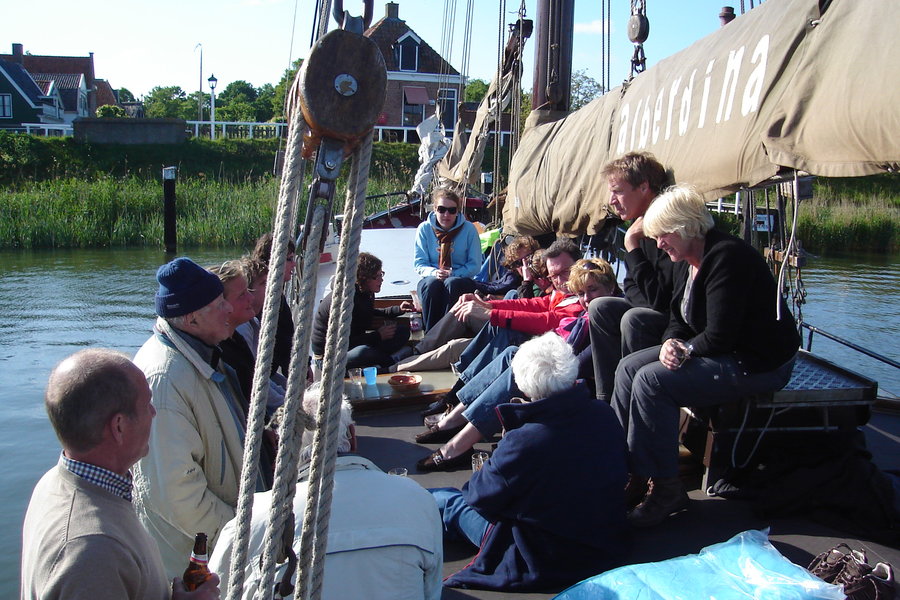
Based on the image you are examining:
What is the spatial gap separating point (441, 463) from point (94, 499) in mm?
2232

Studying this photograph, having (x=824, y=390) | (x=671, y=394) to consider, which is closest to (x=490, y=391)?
(x=671, y=394)

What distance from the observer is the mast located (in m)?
6.86

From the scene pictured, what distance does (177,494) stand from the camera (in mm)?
2291

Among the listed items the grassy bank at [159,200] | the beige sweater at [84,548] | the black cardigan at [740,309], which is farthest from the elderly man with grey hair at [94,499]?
the grassy bank at [159,200]

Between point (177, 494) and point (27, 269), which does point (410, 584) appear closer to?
point (177, 494)

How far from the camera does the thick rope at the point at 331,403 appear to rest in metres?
1.32

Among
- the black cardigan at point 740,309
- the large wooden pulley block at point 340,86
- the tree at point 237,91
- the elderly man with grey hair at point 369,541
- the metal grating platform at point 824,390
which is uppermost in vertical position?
the tree at point 237,91

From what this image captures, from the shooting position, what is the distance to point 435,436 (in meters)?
3.89

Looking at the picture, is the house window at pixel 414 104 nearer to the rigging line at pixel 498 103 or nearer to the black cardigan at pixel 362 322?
the rigging line at pixel 498 103

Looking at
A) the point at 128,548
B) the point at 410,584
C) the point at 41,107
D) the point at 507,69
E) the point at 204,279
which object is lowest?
the point at 410,584

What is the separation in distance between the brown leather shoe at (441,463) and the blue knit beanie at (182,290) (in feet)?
4.94

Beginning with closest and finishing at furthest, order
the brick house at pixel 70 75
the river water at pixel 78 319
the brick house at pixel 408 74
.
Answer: the river water at pixel 78 319 → the brick house at pixel 408 74 → the brick house at pixel 70 75

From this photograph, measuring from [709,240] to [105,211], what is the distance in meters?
20.3

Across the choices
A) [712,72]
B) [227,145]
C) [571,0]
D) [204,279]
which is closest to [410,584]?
[204,279]
